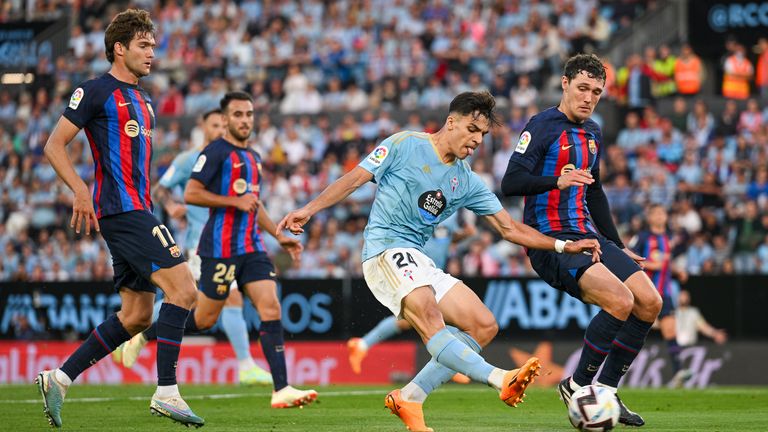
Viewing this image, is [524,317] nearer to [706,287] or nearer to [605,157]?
[706,287]

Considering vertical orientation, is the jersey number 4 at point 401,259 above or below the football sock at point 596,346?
above

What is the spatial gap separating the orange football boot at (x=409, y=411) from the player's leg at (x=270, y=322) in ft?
7.76

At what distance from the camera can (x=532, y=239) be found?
897cm

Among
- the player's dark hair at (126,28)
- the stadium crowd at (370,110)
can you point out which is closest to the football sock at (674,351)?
the stadium crowd at (370,110)

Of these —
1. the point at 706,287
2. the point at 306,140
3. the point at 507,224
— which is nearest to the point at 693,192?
the point at 706,287

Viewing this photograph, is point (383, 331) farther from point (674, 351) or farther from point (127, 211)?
point (127, 211)

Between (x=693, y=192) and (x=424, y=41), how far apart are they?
8.77 meters

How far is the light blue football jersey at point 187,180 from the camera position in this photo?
1318 cm

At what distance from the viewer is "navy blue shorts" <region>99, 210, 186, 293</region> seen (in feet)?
28.2

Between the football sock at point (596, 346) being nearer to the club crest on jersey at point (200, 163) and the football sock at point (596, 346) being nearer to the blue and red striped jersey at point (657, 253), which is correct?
the club crest on jersey at point (200, 163)

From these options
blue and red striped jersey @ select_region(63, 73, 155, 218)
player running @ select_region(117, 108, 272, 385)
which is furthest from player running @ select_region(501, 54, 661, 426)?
player running @ select_region(117, 108, 272, 385)

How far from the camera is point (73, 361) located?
888 centimetres

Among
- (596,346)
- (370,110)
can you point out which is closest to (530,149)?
(596,346)

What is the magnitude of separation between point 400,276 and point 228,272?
3.42m
